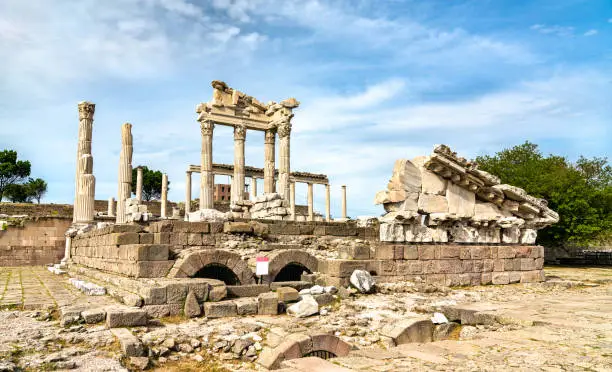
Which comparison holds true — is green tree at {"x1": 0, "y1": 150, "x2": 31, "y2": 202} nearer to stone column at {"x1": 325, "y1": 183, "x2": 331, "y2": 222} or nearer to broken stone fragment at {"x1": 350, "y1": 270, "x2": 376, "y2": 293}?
stone column at {"x1": 325, "y1": 183, "x2": 331, "y2": 222}

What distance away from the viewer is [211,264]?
9.95 metres

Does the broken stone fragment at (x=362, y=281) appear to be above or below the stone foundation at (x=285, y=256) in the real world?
below

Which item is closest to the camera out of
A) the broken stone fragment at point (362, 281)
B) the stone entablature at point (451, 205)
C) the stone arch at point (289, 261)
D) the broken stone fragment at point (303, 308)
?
the broken stone fragment at point (303, 308)

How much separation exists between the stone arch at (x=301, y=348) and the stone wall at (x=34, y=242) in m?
23.2

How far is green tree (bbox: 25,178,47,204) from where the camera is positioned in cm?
5923

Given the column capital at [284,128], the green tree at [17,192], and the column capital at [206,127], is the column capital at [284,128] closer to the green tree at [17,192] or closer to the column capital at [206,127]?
the column capital at [206,127]

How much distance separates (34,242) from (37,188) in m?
40.1

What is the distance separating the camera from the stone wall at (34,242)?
24625 mm

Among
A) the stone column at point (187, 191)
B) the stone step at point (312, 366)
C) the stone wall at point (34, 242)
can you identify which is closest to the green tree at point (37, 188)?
the stone column at point (187, 191)

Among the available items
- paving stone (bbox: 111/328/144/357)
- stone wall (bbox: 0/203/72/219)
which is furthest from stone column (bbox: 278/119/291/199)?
stone wall (bbox: 0/203/72/219)

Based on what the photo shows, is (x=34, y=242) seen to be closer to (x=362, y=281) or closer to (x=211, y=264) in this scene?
(x=211, y=264)

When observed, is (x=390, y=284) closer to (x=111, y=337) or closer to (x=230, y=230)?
(x=230, y=230)

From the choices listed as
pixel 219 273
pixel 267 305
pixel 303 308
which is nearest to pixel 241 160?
pixel 219 273

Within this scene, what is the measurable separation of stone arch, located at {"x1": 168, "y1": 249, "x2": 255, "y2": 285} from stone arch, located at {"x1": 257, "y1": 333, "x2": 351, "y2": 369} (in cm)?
424
